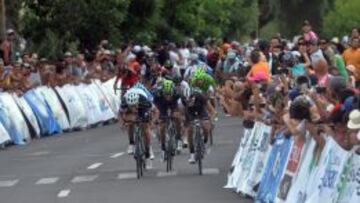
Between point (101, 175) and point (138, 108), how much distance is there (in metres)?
1.31

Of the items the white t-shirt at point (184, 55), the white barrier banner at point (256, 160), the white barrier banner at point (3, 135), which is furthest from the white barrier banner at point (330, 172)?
the white t-shirt at point (184, 55)

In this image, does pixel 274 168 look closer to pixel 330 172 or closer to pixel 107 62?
pixel 330 172

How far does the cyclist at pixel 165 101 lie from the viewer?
21797 millimetres

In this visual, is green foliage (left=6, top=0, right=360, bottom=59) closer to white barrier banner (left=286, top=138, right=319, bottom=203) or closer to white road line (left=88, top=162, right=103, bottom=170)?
white road line (left=88, top=162, right=103, bottom=170)

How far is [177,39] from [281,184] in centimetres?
3999

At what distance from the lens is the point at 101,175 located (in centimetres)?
2108

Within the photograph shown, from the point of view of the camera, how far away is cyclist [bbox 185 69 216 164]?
21375 mm

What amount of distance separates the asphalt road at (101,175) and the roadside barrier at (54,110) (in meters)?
0.78

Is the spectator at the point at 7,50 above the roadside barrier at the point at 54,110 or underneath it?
above

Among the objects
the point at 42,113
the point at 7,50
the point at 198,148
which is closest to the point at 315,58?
the point at 198,148

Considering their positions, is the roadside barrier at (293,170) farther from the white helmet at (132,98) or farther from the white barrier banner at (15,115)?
the white barrier banner at (15,115)

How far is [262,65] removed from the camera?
2258 cm

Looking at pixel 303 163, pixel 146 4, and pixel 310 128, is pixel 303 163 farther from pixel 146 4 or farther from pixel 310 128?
pixel 146 4

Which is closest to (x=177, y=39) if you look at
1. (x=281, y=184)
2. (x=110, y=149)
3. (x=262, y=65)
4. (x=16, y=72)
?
(x=16, y=72)
